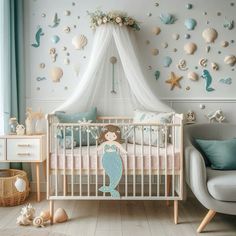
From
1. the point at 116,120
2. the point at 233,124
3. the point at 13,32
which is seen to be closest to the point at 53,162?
the point at 116,120

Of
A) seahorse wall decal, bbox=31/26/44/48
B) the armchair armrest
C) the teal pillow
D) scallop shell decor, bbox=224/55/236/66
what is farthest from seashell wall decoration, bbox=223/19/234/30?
seahorse wall decal, bbox=31/26/44/48

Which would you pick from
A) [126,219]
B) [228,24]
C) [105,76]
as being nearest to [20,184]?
[126,219]

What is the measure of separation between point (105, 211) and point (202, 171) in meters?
0.98

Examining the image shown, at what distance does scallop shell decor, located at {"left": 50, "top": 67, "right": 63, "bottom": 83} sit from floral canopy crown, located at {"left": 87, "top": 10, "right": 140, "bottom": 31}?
550 millimetres

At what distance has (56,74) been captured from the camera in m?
3.60

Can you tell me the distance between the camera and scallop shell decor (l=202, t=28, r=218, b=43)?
353cm

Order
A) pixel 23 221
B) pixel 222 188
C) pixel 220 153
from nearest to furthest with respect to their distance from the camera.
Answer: pixel 222 188
pixel 23 221
pixel 220 153

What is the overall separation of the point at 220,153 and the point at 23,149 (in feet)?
5.57

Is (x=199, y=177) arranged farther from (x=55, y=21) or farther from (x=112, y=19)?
(x=55, y=21)

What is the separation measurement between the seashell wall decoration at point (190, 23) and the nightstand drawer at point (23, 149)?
71.0 inches

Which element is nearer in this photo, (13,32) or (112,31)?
(112,31)

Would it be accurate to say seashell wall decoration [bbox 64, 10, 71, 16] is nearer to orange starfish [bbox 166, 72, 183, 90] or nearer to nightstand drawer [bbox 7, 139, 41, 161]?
orange starfish [bbox 166, 72, 183, 90]

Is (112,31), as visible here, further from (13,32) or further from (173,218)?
(173,218)

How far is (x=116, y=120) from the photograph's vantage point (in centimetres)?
352
